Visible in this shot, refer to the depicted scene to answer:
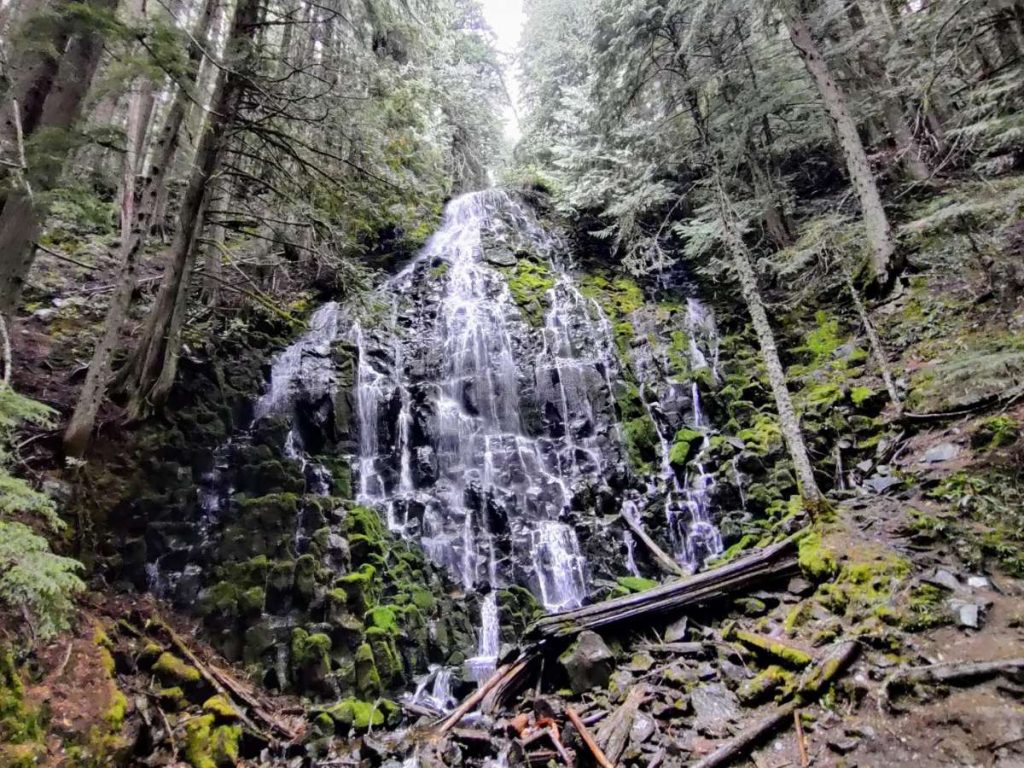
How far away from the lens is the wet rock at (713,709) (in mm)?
5012

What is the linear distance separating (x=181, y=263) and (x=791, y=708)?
9.63m

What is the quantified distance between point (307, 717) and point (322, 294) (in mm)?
11006

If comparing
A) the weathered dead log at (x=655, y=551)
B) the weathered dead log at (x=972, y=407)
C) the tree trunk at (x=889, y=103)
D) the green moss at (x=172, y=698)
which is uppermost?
the tree trunk at (x=889, y=103)

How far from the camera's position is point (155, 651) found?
5.81 m

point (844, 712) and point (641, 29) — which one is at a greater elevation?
point (641, 29)

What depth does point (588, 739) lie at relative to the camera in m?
5.25

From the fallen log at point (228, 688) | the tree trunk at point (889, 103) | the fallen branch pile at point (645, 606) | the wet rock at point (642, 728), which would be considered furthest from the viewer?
the tree trunk at point (889, 103)

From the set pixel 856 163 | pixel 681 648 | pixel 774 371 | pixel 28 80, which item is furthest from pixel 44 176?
pixel 856 163

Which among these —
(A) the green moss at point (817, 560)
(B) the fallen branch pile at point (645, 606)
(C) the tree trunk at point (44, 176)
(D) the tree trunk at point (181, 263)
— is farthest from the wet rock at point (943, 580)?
(C) the tree trunk at point (44, 176)

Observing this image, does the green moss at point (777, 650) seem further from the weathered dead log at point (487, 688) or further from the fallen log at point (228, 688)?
the fallen log at point (228, 688)

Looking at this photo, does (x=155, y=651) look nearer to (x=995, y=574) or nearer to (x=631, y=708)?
(x=631, y=708)

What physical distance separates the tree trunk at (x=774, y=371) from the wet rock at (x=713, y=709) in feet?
10.4

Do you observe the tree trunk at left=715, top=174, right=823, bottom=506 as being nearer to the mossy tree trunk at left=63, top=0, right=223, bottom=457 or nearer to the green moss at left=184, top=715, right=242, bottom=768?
the green moss at left=184, top=715, right=242, bottom=768

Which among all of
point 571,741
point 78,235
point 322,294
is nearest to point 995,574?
point 571,741
